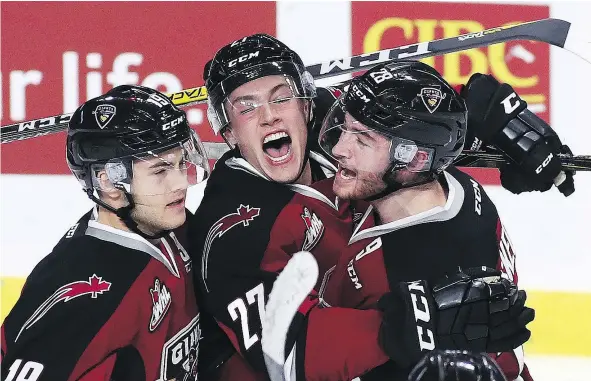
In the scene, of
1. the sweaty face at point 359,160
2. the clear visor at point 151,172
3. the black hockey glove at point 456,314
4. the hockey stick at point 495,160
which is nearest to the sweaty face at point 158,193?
the clear visor at point 151,172

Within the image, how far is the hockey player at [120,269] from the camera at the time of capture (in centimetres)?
235

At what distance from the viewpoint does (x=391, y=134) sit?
2543 millimetres

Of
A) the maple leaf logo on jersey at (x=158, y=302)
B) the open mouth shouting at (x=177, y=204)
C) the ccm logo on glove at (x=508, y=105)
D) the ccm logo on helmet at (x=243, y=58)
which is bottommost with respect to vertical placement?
the maple leaf logo on jersey at (x=158, y=302)

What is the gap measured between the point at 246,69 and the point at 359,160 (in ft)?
1.28

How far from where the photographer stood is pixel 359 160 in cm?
262

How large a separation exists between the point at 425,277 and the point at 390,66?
0.51 meters

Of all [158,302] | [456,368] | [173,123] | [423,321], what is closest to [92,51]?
[173,123]

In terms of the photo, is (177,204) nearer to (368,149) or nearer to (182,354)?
(182,354)

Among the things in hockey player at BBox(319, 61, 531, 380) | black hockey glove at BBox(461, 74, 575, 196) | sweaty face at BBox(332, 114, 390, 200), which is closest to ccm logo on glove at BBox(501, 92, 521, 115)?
black hockey glove at BBox(461, 74, 575, 196)

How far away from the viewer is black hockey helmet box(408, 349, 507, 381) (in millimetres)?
1810

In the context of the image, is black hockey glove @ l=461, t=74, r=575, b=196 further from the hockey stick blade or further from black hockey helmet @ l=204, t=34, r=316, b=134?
the hockey stick blade

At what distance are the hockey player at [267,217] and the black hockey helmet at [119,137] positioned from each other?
0.22 metres

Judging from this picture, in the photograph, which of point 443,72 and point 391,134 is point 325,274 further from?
point 443,72

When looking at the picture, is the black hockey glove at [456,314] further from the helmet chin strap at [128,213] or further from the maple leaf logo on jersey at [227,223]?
the helmet chin strap at [128,213]
